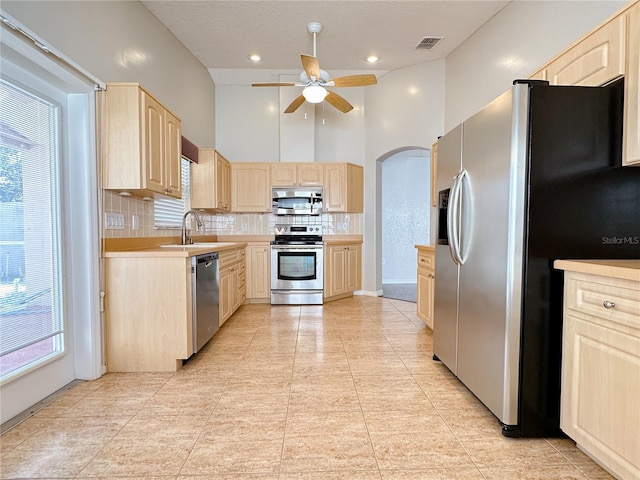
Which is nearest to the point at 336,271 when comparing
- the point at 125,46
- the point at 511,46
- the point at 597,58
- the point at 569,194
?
the point at 511,46

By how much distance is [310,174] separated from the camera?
5402 millimetres

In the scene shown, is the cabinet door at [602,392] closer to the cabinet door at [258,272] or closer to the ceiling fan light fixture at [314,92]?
the ceiling fan light fixture at [314,92]

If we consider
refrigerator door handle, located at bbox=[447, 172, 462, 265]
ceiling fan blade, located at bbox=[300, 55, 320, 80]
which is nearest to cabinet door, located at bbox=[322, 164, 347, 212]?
ceiling fan blade, located at bbox=[300, 55, 320, 80]

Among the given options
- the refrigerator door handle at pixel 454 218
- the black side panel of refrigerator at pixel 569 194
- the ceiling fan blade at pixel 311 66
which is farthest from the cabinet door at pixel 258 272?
the black side panel of refrigerator at pixel 569 194

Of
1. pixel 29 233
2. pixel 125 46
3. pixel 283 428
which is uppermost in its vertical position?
pixel 125 46

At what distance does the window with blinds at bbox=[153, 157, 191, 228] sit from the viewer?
354cm

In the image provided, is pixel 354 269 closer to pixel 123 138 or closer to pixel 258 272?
pixel 258 272

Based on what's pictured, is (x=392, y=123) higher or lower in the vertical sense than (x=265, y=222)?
higher

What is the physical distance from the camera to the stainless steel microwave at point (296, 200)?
213 inches

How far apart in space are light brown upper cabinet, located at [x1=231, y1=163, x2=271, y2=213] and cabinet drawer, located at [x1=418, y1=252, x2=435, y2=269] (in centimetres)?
262

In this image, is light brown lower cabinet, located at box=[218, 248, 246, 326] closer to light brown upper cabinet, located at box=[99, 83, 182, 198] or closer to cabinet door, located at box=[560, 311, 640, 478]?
light brown upper cabinet, located at box=[99, 83, 182, 198]

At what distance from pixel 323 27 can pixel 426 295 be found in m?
3.14

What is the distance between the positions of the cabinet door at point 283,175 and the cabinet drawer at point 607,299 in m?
4.24

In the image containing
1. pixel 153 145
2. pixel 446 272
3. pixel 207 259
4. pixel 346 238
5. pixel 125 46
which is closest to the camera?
pixel 446 272
